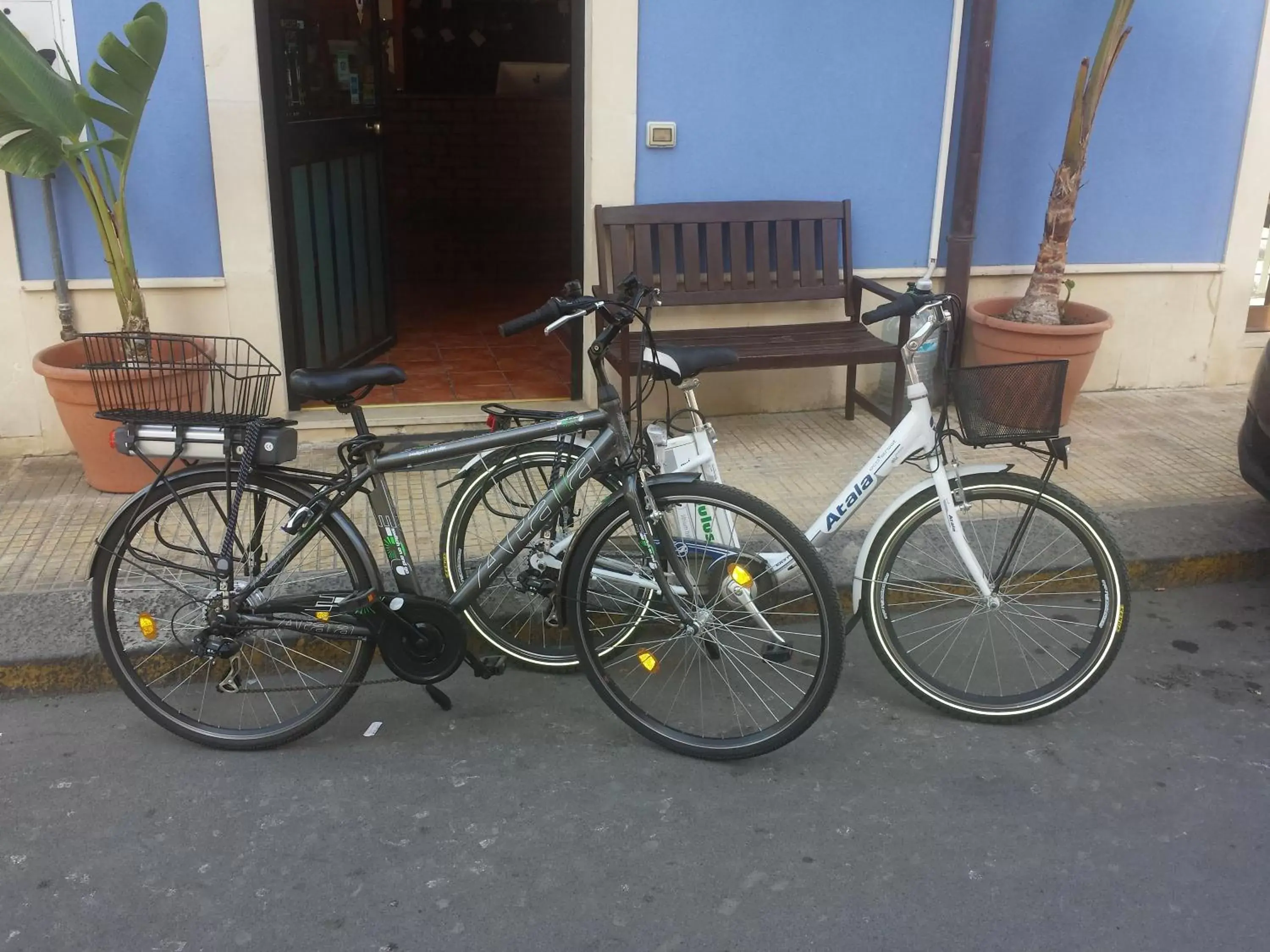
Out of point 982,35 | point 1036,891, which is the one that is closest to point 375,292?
point 982,35

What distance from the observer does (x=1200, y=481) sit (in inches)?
197

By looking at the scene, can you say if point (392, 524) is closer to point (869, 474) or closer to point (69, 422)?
point (869, 474)

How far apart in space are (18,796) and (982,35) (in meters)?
4.95

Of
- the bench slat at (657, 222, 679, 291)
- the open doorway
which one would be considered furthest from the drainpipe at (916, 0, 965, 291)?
the open doorway

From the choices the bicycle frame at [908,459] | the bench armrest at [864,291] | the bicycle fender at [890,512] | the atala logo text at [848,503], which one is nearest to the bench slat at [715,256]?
the bench armrest at [864,291]

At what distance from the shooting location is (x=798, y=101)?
5480 mm

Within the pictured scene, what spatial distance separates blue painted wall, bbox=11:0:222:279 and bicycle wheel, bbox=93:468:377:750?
2.06 metres

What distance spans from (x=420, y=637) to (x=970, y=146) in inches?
151

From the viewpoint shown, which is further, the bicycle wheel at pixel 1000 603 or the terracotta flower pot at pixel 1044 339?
the terracotta flower pot at pixel 1044 339

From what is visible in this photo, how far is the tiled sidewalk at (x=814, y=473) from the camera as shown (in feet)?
14.0

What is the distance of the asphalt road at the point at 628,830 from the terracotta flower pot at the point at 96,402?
1400 mm

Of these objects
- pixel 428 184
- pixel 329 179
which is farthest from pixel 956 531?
pixel 428 184

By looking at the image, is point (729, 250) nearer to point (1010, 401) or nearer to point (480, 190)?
point (1010, 401)

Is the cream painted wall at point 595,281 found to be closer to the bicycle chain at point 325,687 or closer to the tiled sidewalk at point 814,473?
the tiled sidewalk at point 814,473
